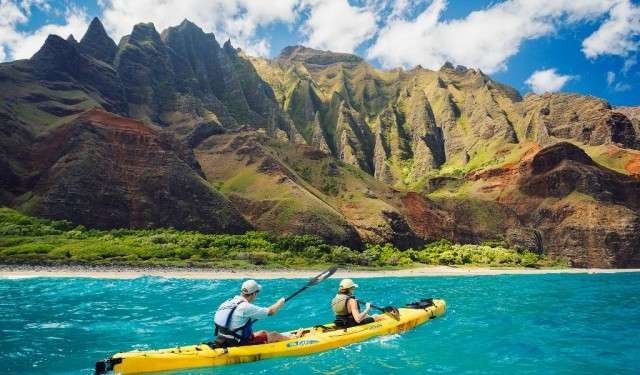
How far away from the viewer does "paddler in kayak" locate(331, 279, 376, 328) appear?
65.1ft

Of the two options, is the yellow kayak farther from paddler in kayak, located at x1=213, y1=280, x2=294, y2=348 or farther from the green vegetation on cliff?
the green vegetation on cliff

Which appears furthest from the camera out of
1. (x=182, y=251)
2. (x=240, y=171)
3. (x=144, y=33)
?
(x=144, y=33)

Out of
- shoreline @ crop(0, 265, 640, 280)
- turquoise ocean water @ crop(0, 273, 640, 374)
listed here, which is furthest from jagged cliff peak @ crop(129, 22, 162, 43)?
turquoise ocean water @ crop(0, 273, 640, 374)

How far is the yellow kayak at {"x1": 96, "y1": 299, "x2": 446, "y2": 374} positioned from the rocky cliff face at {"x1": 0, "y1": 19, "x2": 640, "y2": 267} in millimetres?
72299

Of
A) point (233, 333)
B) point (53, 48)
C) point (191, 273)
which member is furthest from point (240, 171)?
point (233, 333)

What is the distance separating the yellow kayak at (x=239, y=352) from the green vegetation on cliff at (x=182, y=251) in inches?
1850

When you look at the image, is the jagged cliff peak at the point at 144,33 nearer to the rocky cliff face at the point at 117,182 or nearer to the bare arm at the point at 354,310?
the rocky cliff face at the point at 117,182

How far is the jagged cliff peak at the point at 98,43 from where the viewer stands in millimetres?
154375

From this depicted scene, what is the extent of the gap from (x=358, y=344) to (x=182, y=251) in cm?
5443

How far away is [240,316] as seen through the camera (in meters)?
16.4

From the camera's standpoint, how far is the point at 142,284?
1916 inches

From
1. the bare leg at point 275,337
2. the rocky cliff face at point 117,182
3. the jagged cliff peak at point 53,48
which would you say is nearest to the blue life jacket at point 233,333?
the bare leg at point 275,337

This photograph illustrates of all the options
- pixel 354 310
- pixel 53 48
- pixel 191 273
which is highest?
Result: pixel 53 48

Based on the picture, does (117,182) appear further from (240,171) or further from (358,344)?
(358,344)
